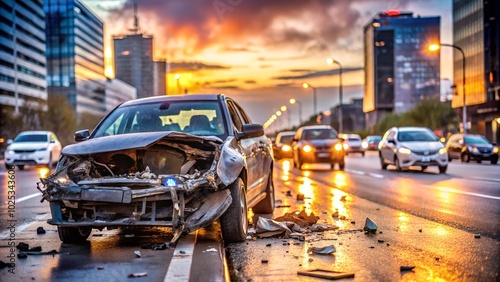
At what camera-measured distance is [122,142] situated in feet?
23.1

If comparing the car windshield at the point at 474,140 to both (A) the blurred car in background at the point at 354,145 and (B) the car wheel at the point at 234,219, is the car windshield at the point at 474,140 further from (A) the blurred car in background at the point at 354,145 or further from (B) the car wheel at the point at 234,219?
(B) the car wheel at the point at 234,219

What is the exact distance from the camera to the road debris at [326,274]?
544 cm

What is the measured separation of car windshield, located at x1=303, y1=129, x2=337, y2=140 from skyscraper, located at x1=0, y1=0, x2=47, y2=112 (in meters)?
105

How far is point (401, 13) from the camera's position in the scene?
19675 cm

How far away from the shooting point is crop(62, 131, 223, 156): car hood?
691 cm

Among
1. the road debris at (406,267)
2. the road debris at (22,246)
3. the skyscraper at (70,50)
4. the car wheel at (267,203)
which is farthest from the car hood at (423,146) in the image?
the skyscraper at (70,50)

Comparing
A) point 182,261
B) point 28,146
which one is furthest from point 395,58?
point 182,261

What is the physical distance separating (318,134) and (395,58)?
6673 inches

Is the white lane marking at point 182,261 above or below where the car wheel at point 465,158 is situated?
above

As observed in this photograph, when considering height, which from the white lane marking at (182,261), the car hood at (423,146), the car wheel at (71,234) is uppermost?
the car hood at (423,146)

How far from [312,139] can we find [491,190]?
43.2ft

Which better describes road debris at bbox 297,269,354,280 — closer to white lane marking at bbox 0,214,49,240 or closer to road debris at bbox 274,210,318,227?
road debris at bbox 274,210,318,227

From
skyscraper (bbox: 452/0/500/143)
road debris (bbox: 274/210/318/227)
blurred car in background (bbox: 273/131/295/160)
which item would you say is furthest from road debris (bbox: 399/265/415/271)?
skyscraper (bbox: 452/0/500/143)

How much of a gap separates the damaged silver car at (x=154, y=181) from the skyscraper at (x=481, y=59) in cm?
7457
